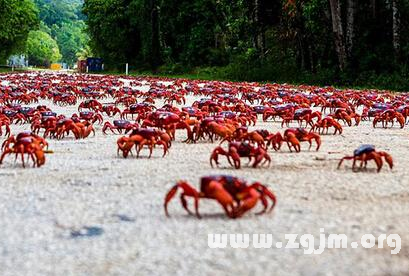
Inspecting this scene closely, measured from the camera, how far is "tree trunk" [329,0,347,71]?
25094 mm

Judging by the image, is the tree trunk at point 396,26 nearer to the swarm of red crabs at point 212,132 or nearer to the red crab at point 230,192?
the swarm of red crabs at point 212,132

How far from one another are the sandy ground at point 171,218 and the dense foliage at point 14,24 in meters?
56.7

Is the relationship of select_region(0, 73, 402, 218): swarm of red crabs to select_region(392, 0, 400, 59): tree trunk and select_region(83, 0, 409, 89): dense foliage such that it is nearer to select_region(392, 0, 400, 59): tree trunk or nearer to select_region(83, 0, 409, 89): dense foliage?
select_region(392, 0, 400, 59): tree trunk

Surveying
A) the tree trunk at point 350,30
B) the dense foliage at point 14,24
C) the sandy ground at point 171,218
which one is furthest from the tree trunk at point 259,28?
the dense foliage at point 14,24

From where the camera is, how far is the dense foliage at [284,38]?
25.8m

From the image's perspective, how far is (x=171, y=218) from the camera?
3.64 meters

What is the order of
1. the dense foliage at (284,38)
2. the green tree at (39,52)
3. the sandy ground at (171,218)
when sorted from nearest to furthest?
the sandy ground at (171,218) → the dense foliage at (284,38) → the green tree at (39,52)

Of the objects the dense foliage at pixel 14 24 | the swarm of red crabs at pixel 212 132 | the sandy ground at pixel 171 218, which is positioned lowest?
the sandy ground at pixel 171 218

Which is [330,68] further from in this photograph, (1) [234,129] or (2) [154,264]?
(2) [154,264]

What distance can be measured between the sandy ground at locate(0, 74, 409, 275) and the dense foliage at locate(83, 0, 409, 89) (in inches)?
773

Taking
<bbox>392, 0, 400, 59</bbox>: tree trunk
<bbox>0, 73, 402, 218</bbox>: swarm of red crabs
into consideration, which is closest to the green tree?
<bbox>392, 0, 400, 59</bbox>: tree trunk

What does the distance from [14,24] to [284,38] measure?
131ft

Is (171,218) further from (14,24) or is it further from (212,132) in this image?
(14,24)

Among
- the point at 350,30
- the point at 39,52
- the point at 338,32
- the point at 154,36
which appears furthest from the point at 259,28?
the point at 39,52
